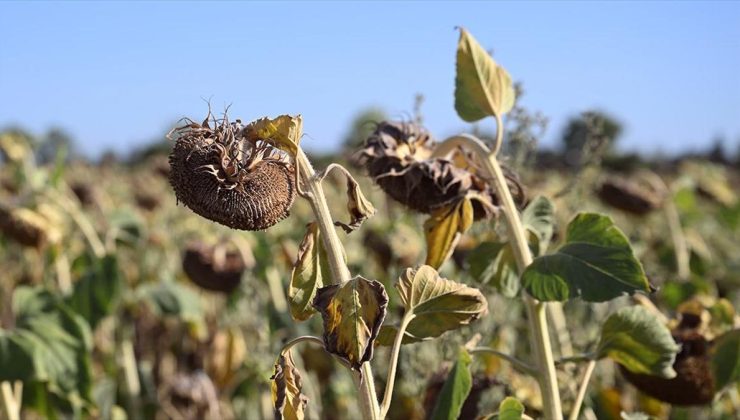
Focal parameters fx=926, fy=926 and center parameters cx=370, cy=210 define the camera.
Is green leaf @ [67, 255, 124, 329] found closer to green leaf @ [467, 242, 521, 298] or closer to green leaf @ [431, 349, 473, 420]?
green leaf @ [467, 242, 521, 298]

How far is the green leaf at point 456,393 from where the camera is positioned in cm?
132

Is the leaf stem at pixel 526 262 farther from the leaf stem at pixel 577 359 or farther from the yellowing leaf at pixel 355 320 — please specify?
the yellowing leaf at pixel 355 320

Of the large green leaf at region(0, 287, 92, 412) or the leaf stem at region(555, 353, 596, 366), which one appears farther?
the large green leaf at region(0, 287, 92, 412)

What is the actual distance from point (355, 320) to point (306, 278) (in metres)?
0.15

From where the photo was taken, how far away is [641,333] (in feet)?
4.78

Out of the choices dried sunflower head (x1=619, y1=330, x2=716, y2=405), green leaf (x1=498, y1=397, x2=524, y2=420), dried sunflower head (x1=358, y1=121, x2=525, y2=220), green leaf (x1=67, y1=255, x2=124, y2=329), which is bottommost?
green leaf (x1=67, y1=255, x2=124, y2=329)

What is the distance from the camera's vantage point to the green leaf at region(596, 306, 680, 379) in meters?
1.44

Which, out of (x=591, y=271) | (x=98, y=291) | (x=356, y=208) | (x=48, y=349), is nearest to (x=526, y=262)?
(x=591, y=271)

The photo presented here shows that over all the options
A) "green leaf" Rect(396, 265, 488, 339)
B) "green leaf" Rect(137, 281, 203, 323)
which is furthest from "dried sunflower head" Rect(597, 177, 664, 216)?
"green leaf" Rect(396, 265, 488, 339)

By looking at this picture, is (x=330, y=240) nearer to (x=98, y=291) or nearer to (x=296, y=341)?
(x=296, y=341)

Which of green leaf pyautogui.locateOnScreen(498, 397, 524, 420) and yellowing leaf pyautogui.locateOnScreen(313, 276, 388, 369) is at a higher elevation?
yellowing leaf pyautogui.locateOnScreen(313, 276, 388, 369)

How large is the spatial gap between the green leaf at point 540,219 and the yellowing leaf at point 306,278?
0.52 metres

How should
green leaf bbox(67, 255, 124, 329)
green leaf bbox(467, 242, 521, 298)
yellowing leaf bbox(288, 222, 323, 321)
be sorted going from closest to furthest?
yellowing leaf bbox(288, 222, 323, 321) → green leaf bbox(467, 242, 521, 298) → green leaf bbox(67, 255, 124, 329)

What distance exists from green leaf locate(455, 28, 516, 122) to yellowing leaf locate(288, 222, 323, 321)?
13.8 inches
